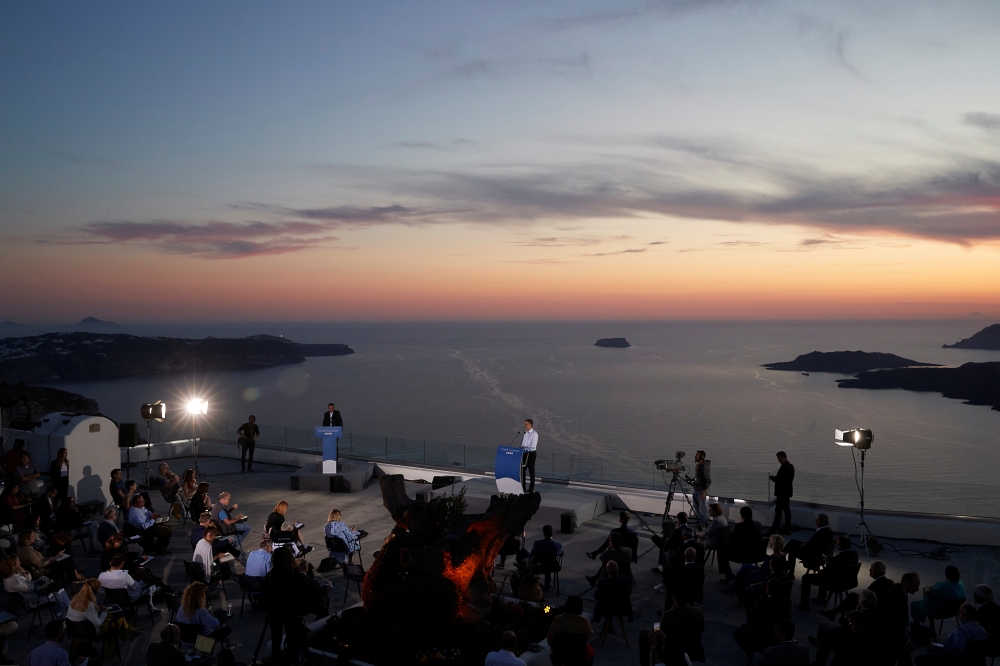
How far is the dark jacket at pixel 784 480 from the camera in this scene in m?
11.3

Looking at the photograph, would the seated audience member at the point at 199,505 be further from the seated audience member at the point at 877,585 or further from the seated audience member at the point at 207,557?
the seated audience member at the point at 877,585

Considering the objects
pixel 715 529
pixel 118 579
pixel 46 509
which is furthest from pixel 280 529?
pixel 715 529

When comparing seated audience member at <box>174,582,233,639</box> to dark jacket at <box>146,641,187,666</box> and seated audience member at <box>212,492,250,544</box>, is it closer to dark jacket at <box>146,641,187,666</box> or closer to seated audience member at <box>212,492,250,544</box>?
dark jacket at <box>146,641,187,666</box>

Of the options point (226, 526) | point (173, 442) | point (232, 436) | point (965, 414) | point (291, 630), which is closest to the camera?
point (291, 630)

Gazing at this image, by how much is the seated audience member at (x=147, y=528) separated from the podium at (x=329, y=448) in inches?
182

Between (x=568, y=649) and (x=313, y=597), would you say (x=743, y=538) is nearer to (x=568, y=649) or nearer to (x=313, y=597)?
(x=568, y=649)

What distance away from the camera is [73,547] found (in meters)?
11.5

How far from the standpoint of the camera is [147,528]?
1070cm

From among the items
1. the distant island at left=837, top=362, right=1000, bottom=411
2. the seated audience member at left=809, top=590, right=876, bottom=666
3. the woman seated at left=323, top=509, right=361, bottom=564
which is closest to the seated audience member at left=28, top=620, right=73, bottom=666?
the woman seated at left=323, top=509, right=361, bottom=564

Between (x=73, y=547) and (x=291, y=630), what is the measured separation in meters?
6.71

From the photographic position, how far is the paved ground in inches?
301

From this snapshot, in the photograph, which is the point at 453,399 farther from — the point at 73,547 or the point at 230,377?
the point at 73,547

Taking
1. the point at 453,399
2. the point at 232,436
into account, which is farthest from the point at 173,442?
the point at 453,399

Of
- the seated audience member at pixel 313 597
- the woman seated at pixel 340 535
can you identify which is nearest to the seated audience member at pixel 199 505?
the woman seated at pixel 340 535
